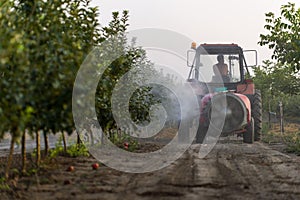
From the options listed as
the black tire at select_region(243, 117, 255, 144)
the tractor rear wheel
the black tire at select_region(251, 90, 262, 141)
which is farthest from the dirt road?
the black tire at select_region(251, 90, 262, 141)

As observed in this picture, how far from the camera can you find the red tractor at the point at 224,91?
1320 cm

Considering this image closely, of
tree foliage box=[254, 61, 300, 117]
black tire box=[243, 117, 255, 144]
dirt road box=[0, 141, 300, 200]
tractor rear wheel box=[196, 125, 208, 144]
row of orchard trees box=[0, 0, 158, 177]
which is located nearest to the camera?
row of orchard trees box=[0, 0, 158, 177]

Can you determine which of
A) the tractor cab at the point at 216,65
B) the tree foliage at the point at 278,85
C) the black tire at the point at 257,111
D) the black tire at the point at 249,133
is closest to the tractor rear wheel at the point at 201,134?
the black tire at the point at 249,133

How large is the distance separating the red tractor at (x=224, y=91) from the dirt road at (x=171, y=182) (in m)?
4.01

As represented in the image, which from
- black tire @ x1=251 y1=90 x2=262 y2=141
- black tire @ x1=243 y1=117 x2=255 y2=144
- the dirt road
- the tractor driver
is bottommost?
the dirt road

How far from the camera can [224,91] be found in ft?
45.3

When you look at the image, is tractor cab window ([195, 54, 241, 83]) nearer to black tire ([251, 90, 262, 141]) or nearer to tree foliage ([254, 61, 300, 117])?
black tire ([251, 90, 262, 141])

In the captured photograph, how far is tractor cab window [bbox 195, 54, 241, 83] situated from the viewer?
603 inches

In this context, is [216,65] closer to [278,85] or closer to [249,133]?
[249,133]

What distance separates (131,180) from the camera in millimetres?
7062

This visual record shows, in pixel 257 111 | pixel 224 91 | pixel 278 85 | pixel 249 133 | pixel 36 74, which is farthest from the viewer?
pixel 278 85

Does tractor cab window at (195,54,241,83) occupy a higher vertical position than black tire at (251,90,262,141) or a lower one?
higher

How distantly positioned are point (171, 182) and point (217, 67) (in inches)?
347

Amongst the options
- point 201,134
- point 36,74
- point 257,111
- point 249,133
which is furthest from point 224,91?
point 36,74
